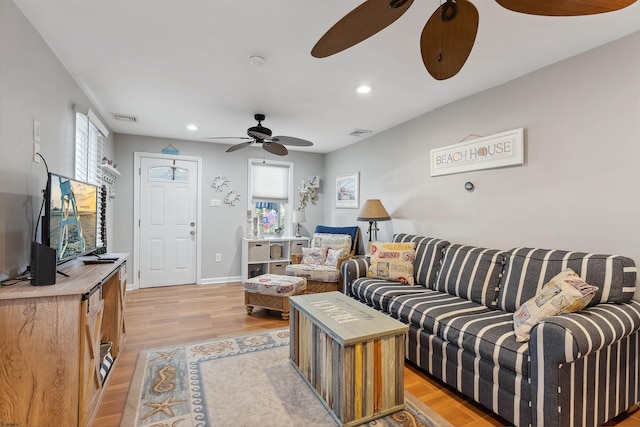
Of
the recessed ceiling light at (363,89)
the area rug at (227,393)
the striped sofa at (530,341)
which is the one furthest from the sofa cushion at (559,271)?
the recessed ceiling light at (363,89)

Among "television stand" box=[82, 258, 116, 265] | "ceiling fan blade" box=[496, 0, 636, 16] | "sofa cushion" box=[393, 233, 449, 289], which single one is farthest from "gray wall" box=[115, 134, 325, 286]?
"ceiling fan blade" box=[496, 0, 636, 16]

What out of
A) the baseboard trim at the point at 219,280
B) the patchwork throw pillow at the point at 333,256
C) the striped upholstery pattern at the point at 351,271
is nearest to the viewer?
the striped upholstery pattern at the point at 351,271

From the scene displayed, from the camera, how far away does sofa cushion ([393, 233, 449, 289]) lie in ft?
9.78

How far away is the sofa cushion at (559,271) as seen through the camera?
6.19ft

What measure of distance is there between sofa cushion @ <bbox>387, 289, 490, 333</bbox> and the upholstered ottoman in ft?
4.09

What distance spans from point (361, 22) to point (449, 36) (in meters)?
0.37

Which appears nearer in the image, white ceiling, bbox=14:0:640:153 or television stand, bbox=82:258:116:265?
white ceiling, bbox=14:0:640:153

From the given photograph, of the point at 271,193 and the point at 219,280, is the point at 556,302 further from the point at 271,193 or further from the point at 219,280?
the point at 219,280

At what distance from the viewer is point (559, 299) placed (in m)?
1.77

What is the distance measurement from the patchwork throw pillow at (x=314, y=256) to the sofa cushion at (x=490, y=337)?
8.04ft

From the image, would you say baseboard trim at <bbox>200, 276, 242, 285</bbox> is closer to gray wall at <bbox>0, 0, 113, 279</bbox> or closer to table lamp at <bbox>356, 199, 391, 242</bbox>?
table lamp at <bbox>356, 199, 391, 242</bbox>

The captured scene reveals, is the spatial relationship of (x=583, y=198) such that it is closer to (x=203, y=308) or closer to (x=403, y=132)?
(x=403, y=132)

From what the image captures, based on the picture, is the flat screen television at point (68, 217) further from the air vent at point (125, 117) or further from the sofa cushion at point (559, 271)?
the sofa cushion at point (559, 271)

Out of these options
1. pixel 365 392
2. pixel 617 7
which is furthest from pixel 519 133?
pixel 365 392
